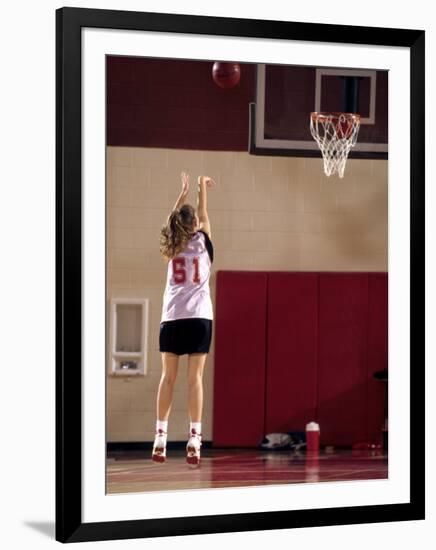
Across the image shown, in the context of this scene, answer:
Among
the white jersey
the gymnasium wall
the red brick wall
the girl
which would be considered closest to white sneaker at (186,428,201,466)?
the girl

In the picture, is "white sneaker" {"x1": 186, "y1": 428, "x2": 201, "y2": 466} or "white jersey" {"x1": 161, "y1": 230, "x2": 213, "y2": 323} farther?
"white jersey" {"x1": 161, "y1": 230, "x2": 213, "y2": 323}

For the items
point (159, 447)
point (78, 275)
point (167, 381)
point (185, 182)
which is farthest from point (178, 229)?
point (78, 275)

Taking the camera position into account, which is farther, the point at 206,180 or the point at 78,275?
the point at 206,180

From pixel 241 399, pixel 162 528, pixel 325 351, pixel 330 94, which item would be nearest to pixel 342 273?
pixel 325 351

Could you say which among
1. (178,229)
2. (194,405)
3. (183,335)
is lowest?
(194,405)

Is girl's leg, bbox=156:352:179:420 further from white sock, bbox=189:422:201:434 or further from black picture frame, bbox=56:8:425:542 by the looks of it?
black picture frame, bbox=56:8:425:542

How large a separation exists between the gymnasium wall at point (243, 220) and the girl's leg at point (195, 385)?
0.06 meters

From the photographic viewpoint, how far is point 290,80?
6.22 metres

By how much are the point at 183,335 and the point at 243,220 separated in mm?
1660

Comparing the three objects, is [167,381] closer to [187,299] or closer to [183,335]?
[183,335]

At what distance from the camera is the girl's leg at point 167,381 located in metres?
6.60

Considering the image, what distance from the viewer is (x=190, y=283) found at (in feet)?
21.8

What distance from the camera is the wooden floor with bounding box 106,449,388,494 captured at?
18.4 feet

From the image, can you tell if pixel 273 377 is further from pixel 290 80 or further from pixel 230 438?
pixel 290 80
